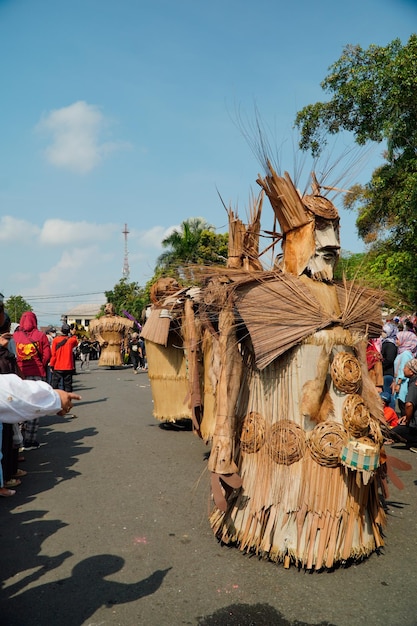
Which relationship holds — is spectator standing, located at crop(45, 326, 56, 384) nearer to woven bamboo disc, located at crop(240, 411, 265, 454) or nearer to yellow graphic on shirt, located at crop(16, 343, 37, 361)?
yellow graphic on shirt, located at crop(16, 343, 37, 361)

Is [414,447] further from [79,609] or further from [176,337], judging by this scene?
[79,609]

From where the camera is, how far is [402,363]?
748cm

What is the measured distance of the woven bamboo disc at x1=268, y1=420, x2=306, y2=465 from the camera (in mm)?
2953

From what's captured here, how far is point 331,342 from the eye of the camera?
9.78ft

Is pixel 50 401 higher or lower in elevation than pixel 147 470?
higher

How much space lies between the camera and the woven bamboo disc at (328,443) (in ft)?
9.45

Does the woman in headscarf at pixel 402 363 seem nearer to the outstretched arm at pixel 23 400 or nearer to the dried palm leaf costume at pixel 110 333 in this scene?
the outstretched arm at pixel 23 400

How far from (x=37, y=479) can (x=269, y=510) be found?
9.78ft

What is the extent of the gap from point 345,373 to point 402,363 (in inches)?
200

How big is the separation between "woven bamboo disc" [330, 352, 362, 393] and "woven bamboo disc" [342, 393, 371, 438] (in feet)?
0.23

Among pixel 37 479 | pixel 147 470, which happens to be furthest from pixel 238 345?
pixel 37 479

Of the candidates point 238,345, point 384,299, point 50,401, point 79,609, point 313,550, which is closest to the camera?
point 50,401

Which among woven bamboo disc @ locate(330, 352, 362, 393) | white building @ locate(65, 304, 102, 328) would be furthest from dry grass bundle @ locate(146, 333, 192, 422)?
white building @ locate(65, 304, 102, 328)

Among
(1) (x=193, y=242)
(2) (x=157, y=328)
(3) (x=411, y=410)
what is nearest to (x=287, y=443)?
(2) (x=157, y=328)
